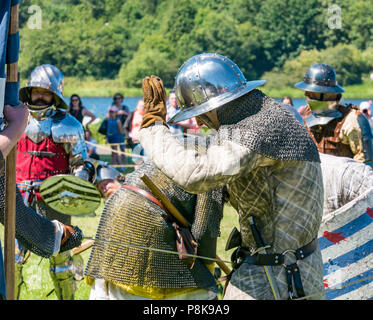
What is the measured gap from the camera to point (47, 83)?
17.9ft

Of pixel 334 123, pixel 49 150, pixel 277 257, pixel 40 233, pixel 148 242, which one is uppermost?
pixel 277 257

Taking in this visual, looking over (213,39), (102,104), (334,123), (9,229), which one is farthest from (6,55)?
(213,39)

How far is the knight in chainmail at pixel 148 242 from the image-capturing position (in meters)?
3.44

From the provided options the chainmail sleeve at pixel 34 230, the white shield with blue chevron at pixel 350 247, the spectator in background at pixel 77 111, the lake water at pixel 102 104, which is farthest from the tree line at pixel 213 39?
the chainmail sleeve at pixel 34 230

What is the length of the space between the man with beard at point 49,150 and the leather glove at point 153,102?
2251 mm

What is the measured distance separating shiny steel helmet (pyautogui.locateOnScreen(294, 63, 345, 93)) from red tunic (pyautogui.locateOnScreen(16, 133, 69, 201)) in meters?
2.71

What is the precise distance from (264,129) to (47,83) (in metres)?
3.15

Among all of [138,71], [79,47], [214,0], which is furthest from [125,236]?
[214,0]

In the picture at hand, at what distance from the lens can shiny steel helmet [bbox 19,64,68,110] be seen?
5.45 m

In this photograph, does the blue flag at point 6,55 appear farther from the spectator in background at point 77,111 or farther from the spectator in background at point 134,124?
the spectator in background at point 77,111

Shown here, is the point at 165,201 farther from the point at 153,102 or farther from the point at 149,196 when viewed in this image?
the point at 153,102

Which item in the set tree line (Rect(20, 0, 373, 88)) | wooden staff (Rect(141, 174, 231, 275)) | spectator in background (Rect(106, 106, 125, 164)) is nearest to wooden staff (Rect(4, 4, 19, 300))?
wooden staff (Rect(141, 174, 231, 275))

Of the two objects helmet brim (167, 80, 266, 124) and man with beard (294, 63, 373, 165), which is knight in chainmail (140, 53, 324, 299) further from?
man with beard (294, 63, 373, 165)

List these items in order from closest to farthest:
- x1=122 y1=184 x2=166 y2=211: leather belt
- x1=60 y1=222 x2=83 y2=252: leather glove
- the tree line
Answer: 1. x1=60 y1=222 x2=83 y2=252: leather glove
2. x1=122 y1=184 x2=166 y2=211: leather belt
3. the tree line
